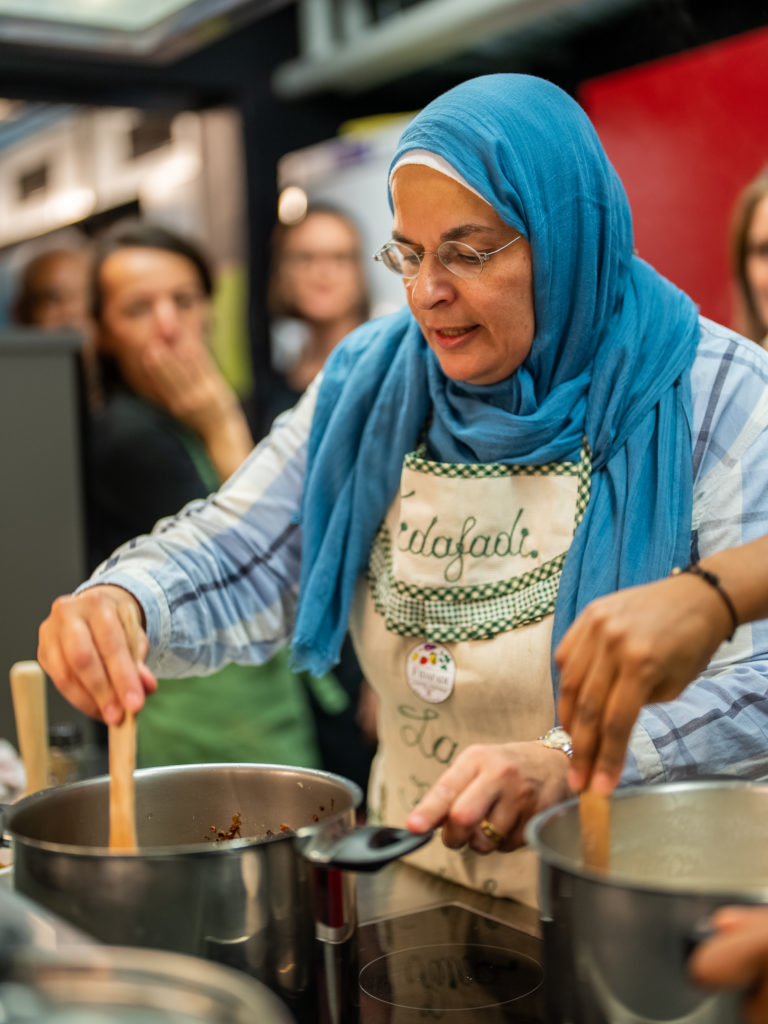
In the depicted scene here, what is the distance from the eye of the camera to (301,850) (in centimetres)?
75

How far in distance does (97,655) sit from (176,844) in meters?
0.19

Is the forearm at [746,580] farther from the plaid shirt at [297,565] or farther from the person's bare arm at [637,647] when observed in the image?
the plaid shirt at [297,565]

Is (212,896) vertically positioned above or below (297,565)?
below

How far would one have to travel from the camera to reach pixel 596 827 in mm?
771

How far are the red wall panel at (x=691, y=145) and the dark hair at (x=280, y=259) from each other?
1091 mm

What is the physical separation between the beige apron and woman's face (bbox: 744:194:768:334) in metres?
1.14

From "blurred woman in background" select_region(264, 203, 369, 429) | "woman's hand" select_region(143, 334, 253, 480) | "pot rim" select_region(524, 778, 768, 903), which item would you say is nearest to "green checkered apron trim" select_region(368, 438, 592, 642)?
"pot rim" select_region(524, 778, 768, 903)

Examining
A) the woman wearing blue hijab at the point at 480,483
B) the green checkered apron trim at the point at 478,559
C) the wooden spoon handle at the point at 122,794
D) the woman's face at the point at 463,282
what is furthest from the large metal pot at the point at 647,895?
the woman's face at the point at 463,282

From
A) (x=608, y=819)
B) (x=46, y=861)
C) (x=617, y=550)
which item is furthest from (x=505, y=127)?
(x=46, y=861)

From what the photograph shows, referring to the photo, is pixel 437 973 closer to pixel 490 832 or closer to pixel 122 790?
pixel 490 832

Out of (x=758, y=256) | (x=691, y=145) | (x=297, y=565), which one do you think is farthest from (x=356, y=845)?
(x=691, y=145)

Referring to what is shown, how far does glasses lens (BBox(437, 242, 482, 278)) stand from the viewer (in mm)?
1226

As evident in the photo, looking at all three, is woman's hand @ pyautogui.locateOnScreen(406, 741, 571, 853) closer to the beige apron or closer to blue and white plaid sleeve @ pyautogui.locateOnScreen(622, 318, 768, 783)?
blue and white plaid sleeve @ pyautogui.locateOnScreen(622, 318, 768, 783)

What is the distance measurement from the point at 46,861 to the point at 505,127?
886 millimetres
